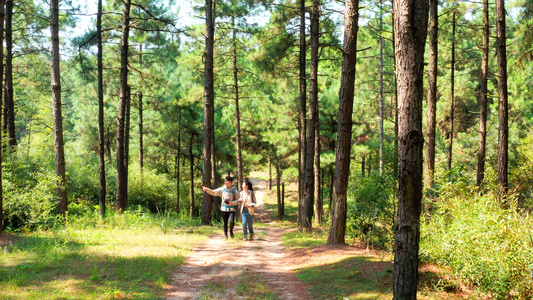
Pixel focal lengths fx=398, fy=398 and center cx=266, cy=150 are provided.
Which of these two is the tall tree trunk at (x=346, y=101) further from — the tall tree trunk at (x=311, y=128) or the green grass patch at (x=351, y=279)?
the tall tree trunk at (x=311, y=128)

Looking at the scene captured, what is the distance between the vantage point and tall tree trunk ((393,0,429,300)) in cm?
475

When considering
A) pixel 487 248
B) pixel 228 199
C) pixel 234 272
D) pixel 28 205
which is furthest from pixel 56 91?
pixel 487 248

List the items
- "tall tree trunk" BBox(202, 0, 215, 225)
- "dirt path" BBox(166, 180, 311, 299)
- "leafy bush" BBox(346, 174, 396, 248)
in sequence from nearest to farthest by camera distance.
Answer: "dirt path" BBox(166, 180, 311, 299) < "leafy bush" BBox(346, 174, 396, 248) < "tall tree trunk" BBox(202, 0, 215, 225)

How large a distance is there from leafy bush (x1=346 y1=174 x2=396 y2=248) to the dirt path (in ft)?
Result: 6.81

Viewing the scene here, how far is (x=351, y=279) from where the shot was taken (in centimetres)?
707

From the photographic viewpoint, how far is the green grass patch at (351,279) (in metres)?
6.26

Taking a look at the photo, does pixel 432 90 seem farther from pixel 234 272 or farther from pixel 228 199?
pixel 234 272

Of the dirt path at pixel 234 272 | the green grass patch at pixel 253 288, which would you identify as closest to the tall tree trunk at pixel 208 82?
the dirt path at pixel 234 272

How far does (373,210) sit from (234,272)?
12.7 feet

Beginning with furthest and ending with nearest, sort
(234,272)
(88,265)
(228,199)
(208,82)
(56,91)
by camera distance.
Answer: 1. (208,82)
2. (56,91)
3. (228,199)
4. (234,272)
5. (88,265)

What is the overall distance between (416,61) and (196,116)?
2348 cm

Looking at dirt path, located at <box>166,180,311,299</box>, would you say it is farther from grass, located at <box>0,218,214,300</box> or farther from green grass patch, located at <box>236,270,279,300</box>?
grass, located at <box>0,218,214,300</box>

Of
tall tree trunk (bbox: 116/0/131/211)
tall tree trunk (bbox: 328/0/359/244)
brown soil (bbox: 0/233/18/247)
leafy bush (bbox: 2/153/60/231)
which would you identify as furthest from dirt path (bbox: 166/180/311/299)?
tall tree trunk (bbox: 116/0/131/211)

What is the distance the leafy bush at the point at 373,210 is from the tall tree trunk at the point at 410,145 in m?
4.46
